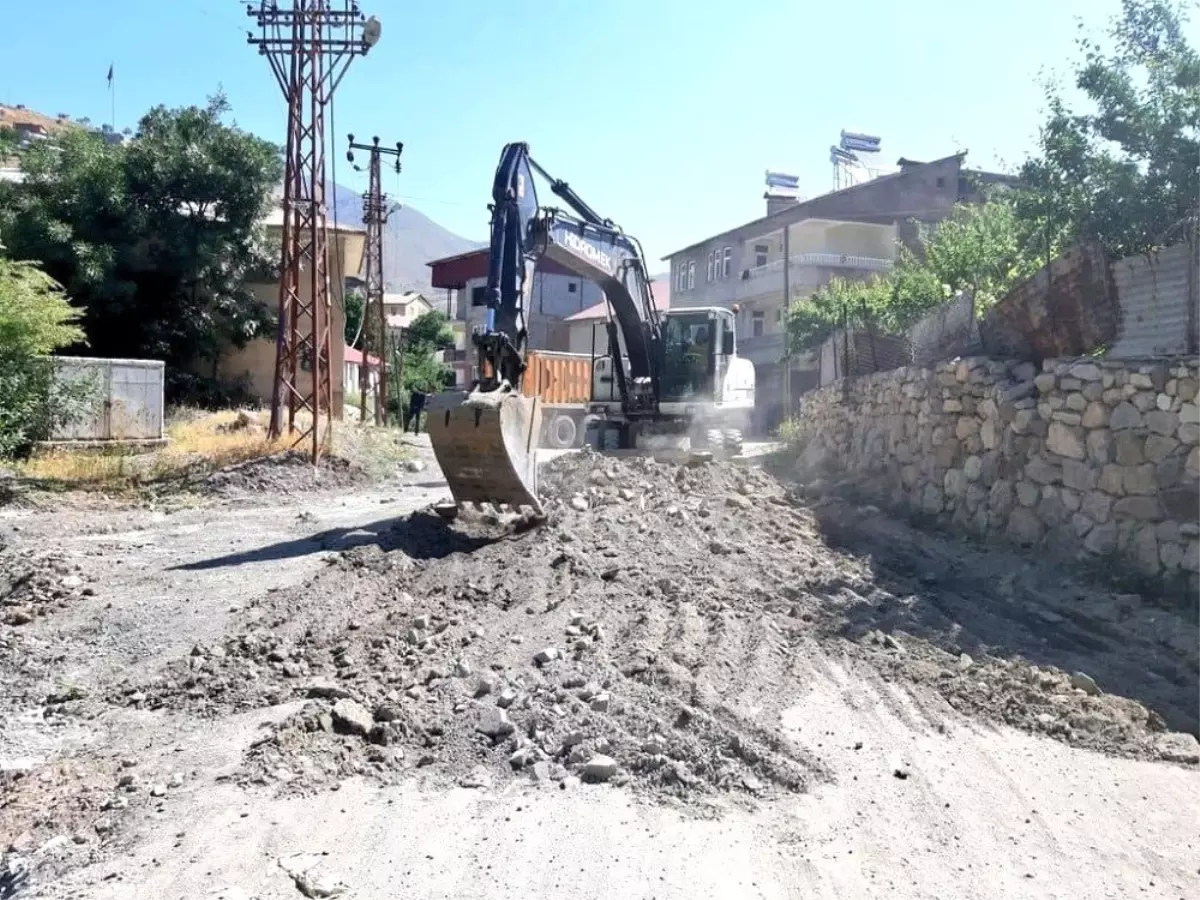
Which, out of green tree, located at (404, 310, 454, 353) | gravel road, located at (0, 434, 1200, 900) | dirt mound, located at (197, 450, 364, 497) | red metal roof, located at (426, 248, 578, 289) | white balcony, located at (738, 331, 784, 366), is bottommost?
gravel road, located at (0, 434, 1200, 900)

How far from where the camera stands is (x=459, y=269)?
197ft

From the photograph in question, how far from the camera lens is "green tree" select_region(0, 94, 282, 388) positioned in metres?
22.9

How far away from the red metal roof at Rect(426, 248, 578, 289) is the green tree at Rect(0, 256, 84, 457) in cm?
4006

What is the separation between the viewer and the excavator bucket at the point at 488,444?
971cm

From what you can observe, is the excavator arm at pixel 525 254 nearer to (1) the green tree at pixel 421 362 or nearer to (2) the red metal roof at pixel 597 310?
(1) the green tree at pixel 421 362

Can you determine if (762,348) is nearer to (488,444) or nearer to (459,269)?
(459,269)

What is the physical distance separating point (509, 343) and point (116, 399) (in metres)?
11.0

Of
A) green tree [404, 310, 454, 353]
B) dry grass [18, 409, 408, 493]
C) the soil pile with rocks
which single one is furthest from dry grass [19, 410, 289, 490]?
green tree [404, 310, 454, 353]

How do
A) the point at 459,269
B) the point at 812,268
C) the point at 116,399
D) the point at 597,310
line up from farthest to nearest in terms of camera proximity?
the point at 459,269
the point at 597,310
the point at 812,268
the point at 116,399

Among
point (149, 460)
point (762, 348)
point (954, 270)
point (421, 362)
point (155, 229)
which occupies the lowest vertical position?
point (149, 460)

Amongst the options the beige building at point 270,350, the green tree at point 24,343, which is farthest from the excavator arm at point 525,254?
the beige building at point 270,350

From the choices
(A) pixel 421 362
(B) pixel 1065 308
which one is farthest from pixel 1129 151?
(A) pixel 421 362

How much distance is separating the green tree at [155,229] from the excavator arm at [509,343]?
13172 millimetres

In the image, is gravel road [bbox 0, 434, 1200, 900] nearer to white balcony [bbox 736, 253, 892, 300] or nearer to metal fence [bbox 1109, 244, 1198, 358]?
metal fence [bbox 1109, 244, 1198, 358]
